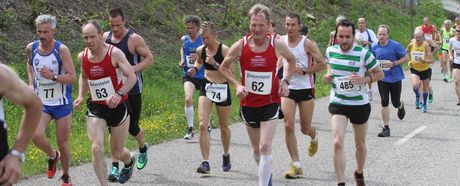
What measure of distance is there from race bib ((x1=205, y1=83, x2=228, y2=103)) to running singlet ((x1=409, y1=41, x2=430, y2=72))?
746 centimetres

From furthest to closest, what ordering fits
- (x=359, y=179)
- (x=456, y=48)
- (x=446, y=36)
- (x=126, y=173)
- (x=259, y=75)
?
(x=446, y=36), (x=456, y=48), (x=126, y=173), (x=359, y=179), (x=259, y=75)

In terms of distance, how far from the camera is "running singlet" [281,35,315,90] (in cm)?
905

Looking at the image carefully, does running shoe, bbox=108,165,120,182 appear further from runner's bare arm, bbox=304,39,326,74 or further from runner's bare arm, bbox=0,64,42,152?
runner's bare arm, bbox=0,64,42,152

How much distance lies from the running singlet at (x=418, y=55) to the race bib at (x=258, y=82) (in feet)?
28.5

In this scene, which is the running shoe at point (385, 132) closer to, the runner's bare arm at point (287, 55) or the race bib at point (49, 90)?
the runner's bare arm at point (287, 55)

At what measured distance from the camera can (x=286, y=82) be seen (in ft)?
25.0

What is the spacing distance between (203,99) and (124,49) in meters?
1.22

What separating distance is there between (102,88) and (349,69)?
2.43 m

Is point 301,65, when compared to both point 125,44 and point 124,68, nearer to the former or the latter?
point 125,44

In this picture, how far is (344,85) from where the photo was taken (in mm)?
7930

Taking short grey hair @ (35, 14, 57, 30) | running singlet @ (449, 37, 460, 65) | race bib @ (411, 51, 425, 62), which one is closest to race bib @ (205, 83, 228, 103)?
short grey hair @ (35, 14, 57, 30)

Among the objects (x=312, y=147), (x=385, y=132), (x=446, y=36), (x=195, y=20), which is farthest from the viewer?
(x=446, y=36)

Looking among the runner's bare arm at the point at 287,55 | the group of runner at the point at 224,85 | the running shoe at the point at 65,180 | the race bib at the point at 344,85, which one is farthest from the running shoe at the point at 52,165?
the race bib at the point at 344,85

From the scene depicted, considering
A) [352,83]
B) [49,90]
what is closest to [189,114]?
[49,90]
